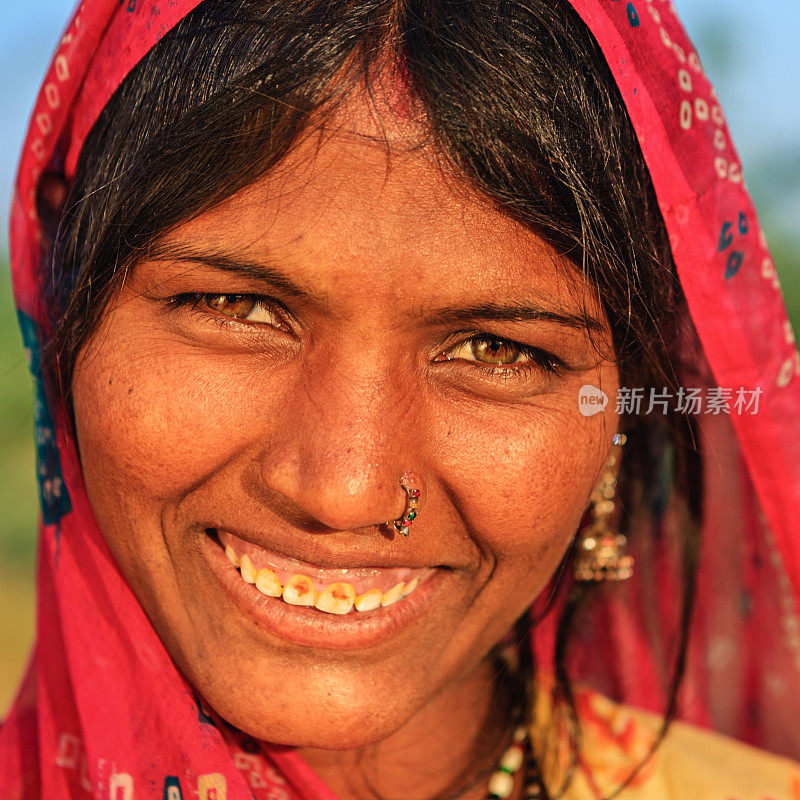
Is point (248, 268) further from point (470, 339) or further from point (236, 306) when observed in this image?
point (470, 339)

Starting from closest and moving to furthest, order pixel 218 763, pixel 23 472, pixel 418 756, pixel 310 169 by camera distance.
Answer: pixel 310 169, pixel 218 763, pixel 418 756, pixel 23 472

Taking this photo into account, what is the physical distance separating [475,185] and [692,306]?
0.50 meters

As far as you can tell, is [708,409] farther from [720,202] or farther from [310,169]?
[310,169]

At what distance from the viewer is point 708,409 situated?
1.78m

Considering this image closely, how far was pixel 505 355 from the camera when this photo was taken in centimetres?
140

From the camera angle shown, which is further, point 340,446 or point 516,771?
point 516,771

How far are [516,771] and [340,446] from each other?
3.20ft

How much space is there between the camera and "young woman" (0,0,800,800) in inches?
47.3

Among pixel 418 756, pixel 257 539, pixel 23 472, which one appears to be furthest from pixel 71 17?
pixel 23 472

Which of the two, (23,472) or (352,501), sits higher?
(23,472)

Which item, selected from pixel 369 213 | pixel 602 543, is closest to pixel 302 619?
pixel 369 213

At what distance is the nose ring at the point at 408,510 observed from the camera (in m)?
1.27

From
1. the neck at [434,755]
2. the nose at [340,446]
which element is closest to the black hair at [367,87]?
the nose at [340,446]

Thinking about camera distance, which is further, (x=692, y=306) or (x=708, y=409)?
(x=708, y=409)
